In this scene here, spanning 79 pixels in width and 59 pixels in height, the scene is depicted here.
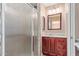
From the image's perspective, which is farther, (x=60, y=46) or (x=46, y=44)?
(x=46, y=44)

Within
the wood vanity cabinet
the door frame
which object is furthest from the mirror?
the door frame

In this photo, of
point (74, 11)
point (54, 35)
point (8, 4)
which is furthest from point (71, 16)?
point (54, 35)

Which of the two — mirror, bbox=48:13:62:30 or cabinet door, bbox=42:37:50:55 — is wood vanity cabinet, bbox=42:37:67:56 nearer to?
cabinet door, bbox=42:37:50:55

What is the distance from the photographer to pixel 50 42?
4125 mm

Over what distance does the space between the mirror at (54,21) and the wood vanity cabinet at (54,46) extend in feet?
1.29

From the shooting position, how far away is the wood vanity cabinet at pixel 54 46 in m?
3.67

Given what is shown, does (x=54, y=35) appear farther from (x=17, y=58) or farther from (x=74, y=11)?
(x=17, y=58)

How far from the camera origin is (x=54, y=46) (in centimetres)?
395

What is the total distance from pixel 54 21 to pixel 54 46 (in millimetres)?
860

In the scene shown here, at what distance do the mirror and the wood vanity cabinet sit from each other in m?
Answer: 0.39

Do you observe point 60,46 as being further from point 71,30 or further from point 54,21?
point 71,30

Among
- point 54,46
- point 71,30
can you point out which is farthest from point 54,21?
point 71,30

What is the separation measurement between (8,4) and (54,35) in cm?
336

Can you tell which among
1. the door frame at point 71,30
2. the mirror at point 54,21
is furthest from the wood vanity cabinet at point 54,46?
the door frame at point 71,30
